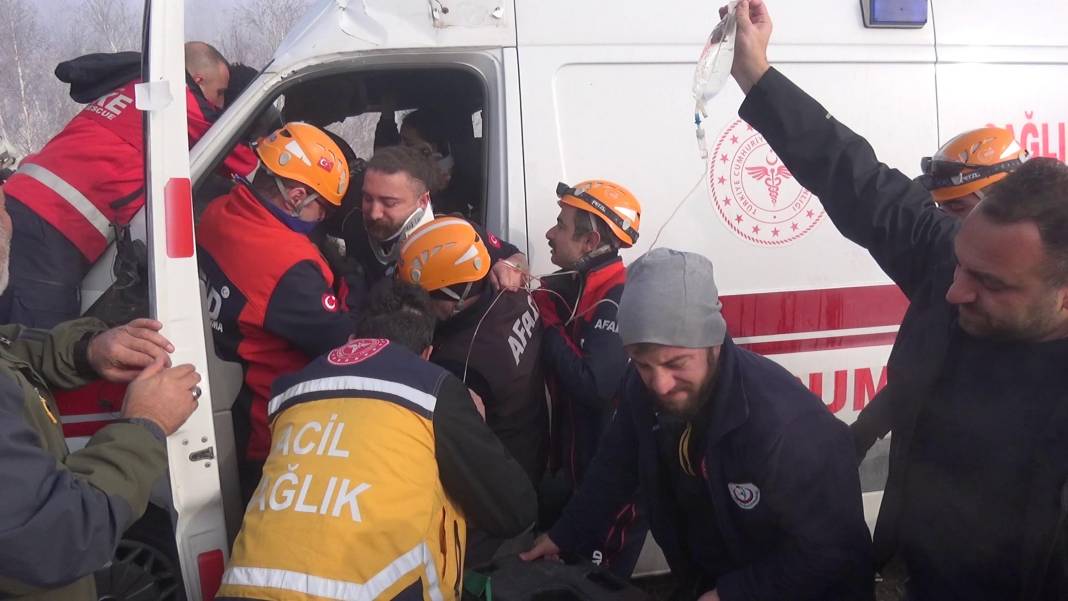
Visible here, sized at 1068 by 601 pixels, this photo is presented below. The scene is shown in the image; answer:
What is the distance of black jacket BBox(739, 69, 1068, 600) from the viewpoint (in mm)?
1896

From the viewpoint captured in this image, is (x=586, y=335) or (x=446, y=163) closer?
(x=586, y=335)

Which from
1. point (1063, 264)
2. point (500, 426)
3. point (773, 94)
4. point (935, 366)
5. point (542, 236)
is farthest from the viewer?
point (542, 236)

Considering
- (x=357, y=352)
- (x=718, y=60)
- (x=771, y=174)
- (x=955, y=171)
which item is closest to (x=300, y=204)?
(x=357, y=352)

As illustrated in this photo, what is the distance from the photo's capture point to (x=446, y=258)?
287cm

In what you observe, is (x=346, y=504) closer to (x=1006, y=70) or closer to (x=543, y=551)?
(x=543, y=551)

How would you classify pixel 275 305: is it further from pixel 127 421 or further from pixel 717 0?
pixel 717 0

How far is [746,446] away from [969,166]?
1.68 meters

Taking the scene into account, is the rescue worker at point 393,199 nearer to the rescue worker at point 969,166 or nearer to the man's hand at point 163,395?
the man's hand at point 163,395

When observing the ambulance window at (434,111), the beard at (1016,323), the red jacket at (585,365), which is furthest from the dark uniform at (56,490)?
the ambulance window at (434,111)

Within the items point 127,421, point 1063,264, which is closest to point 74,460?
point 127,421

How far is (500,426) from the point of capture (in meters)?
2.86

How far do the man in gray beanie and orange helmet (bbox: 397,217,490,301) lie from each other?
902mm

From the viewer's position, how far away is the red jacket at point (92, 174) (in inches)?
110

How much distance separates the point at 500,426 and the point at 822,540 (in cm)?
122
